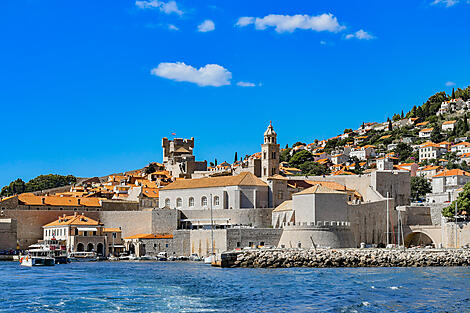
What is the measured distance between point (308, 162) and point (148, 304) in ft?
256

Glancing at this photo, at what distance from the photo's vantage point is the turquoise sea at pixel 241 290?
2520 cm

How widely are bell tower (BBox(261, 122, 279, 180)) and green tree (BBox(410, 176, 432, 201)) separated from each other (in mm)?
18517

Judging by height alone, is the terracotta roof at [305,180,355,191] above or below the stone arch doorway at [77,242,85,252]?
above

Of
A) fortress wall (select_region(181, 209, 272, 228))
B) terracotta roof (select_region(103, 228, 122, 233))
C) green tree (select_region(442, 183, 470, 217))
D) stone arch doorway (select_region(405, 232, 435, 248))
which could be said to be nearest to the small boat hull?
terracotta roof (select_region(103, 228, 122, 233))

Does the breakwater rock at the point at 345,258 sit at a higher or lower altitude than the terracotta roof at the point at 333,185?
lower

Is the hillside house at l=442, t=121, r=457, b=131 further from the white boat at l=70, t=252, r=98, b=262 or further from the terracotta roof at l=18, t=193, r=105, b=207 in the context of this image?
the white boat at l=70, t=252, r=98, b=262

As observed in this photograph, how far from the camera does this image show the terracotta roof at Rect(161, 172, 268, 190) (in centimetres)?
5856

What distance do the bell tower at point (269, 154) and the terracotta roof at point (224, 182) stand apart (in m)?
2.61

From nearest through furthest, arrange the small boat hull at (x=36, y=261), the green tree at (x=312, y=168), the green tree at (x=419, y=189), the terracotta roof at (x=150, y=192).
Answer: the small boat hull at (x=36, y=261)
the terracotta roof at (x=150, y=192)
the green tree at (x=419, y=189)
the green tree at (x=312, y=168)

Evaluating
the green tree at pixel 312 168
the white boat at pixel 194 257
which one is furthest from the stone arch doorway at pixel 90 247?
the green tree at pixel 312 168

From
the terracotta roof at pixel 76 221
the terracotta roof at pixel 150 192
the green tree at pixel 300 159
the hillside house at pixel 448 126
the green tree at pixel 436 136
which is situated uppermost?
the hillside house at pixel 448 126

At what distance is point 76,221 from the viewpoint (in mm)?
58094

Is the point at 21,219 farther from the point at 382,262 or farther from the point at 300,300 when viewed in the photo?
the point at 300,300

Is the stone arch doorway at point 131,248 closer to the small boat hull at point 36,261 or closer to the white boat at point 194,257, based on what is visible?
the white boat at point 194,257
